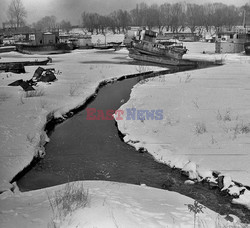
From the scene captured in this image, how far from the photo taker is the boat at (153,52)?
34994 mm

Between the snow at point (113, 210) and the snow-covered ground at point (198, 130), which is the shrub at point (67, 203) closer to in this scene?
the snow at point (113, 210)

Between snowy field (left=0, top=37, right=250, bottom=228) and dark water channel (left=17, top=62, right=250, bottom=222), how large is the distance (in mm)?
381

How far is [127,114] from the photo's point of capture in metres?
13.4

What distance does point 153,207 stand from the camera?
5812 mm

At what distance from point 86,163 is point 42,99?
7029 mm

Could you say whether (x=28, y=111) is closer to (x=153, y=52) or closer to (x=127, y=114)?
(x=127, y=114)

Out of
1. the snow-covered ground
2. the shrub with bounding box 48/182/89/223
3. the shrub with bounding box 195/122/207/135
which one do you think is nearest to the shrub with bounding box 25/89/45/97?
the snow-covered ground

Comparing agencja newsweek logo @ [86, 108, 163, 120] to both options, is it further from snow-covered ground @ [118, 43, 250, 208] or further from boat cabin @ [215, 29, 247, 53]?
boat cabin @ [215, 29, 247, 53]

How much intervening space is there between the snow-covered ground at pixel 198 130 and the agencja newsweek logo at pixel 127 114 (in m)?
0.25

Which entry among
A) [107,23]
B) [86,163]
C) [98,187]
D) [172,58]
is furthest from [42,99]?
[107,23]

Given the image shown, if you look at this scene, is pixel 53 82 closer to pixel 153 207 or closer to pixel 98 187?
pixel 98 187

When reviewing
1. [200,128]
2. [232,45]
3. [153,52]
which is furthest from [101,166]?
[232,45]

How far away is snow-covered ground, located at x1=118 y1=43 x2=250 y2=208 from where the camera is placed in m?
8.16

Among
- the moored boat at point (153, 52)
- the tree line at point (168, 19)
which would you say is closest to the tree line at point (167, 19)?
the tree line at point (168, 19)
